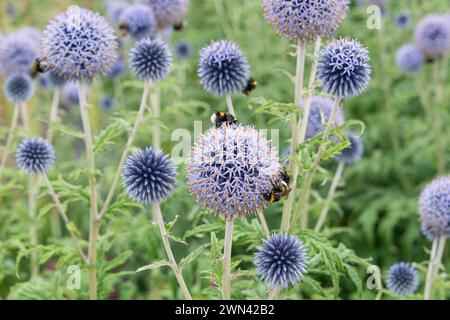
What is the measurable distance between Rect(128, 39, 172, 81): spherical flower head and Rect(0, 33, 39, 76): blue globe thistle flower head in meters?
1.35

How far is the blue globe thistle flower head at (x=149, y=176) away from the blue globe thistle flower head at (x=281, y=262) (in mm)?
480

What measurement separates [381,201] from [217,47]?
103 inches

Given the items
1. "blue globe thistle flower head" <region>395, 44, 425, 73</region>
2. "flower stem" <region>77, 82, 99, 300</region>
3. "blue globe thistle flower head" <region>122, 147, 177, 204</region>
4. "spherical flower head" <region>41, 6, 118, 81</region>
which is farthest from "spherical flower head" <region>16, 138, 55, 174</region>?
"blue globe thistle flower head" <region>395, 44, 425, 73</region>

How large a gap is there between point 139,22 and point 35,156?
1.45m

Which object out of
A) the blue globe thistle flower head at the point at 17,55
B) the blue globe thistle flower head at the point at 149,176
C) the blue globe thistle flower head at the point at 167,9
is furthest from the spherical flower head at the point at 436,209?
the blue globe thistle flower head at the point at 17,55

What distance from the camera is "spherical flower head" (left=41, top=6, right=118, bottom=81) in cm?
303

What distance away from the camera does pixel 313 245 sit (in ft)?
8.70

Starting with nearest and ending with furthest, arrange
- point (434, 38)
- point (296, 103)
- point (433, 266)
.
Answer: point (296, 103), point (433, 266), point (434, 38)

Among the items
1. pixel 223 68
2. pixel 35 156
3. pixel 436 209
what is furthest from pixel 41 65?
pixel 436 209

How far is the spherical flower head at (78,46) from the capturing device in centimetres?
303

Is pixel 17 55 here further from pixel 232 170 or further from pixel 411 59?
pixel 411 59

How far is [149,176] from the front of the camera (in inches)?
95.7

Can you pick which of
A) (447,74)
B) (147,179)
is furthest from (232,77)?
(447,74)

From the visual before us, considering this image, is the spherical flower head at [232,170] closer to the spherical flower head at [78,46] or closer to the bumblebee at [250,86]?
the bumblebee at [250,86]
